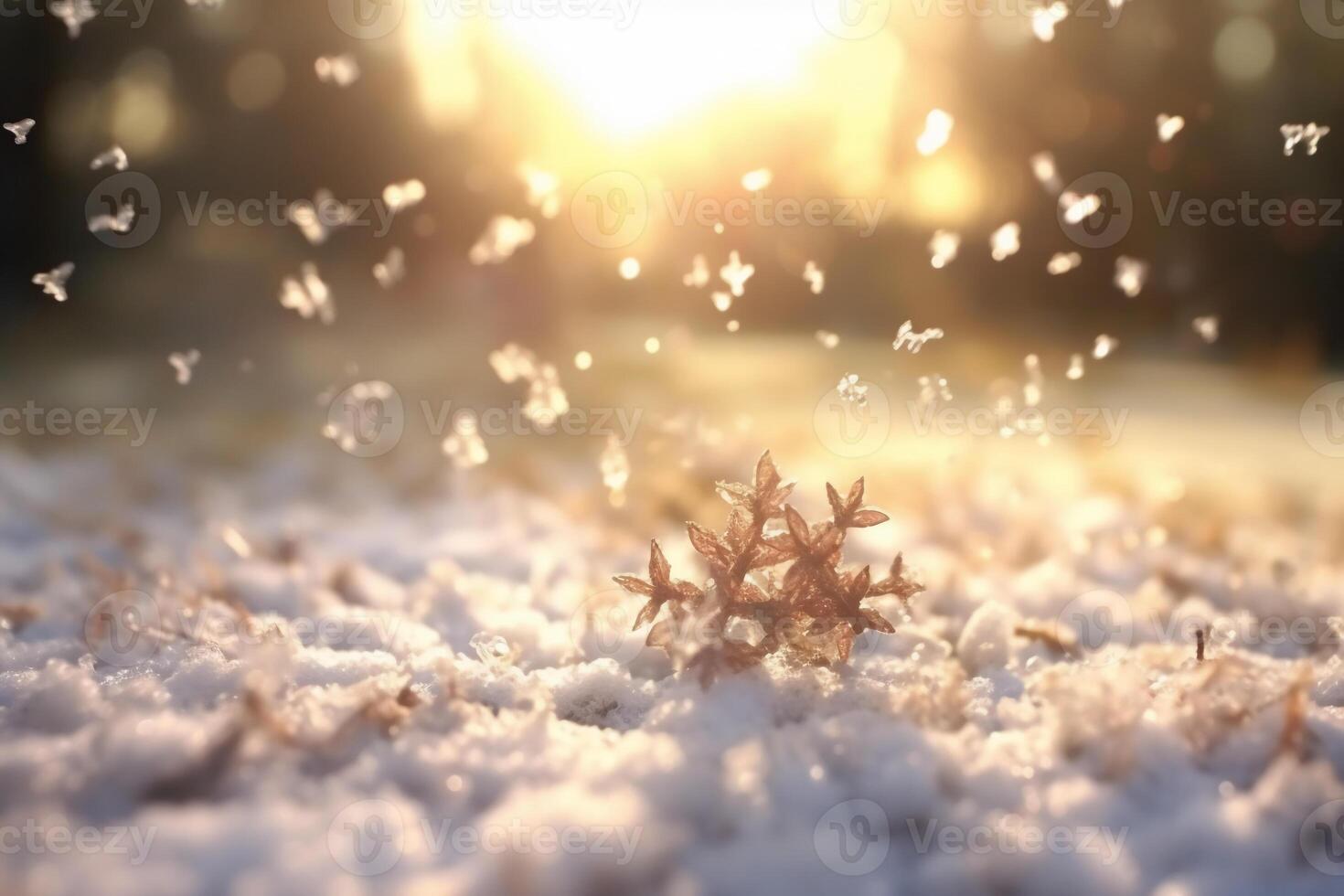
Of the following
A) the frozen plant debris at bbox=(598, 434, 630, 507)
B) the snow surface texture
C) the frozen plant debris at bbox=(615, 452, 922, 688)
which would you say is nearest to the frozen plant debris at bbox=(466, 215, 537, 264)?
the frozen plant debris at bbox=(598, 434, 630, 507)

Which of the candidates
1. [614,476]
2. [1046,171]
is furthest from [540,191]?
[1046,171]

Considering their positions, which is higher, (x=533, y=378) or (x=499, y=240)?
(x=499, y=240)

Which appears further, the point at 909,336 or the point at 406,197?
the point at 406,197

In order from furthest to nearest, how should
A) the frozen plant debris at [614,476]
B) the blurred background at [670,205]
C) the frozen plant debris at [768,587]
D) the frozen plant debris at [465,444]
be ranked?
the blurred background at [670,205] → the frozen plant debris at [465,444] → the frozen plant debris at [614,476] → the frozen plant debris at [768,587]

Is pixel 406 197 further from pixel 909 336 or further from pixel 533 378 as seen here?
pixel 909 336

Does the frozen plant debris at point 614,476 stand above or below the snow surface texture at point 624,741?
above

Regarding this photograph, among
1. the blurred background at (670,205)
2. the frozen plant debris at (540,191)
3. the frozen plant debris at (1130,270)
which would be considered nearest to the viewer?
the frozen plant debris at (540,191)

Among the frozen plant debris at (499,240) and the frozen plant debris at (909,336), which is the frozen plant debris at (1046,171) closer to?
the frozen plant debris at (499,240)

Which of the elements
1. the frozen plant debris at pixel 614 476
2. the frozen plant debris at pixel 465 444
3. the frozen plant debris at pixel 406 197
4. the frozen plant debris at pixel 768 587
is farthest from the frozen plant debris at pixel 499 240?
the frozen plant debris at pixel 768 587
